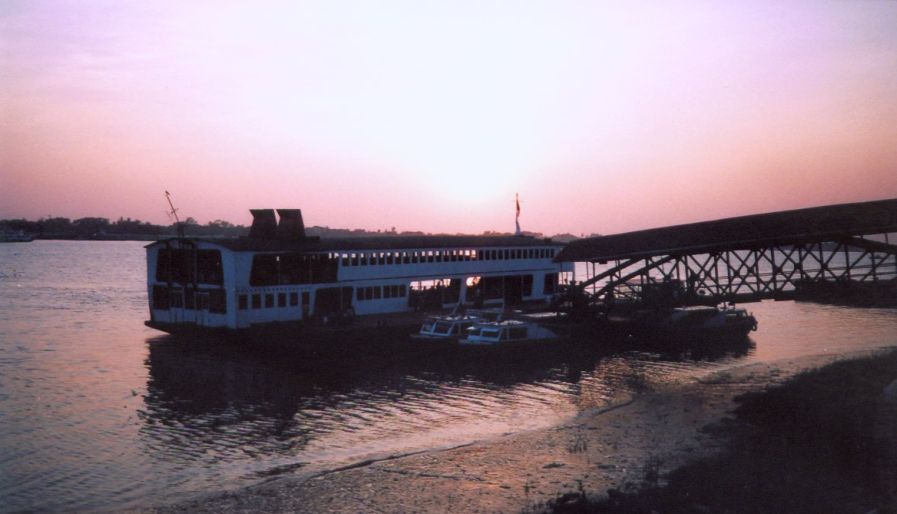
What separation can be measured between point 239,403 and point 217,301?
15.6 metres

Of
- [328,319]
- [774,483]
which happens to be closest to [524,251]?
[328,319]

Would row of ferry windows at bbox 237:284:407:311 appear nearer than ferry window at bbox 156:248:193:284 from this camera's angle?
Yes

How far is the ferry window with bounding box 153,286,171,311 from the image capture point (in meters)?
56.1

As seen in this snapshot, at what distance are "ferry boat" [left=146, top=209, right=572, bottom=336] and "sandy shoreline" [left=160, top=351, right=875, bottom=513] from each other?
25262mm

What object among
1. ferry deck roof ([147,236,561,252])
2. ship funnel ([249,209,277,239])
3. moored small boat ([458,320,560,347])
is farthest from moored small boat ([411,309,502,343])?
ship funnel ([249,209,277,239])

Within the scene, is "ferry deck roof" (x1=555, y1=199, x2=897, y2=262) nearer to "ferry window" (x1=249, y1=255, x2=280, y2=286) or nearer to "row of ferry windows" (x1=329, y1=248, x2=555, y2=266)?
"row of ferry windows" (x1=329, y1=248, x2=555, y2=266)

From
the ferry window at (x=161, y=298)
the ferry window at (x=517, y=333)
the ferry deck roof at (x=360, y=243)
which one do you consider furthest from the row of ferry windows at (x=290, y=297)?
the ferry window at (x=517, y=333)

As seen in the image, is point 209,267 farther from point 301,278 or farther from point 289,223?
point 289,223

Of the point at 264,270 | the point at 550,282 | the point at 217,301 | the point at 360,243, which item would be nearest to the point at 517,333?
the point at 360,243

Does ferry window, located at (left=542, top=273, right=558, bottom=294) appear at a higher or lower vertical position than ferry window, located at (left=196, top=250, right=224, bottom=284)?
lower

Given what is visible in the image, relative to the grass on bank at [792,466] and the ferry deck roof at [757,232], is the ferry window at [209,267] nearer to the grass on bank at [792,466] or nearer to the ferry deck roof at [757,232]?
→ the ferry deck roof at [757,232]

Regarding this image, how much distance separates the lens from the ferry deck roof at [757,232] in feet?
144

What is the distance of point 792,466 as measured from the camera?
23031 mm

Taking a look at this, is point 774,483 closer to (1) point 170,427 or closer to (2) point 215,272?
(1) point 170,427
